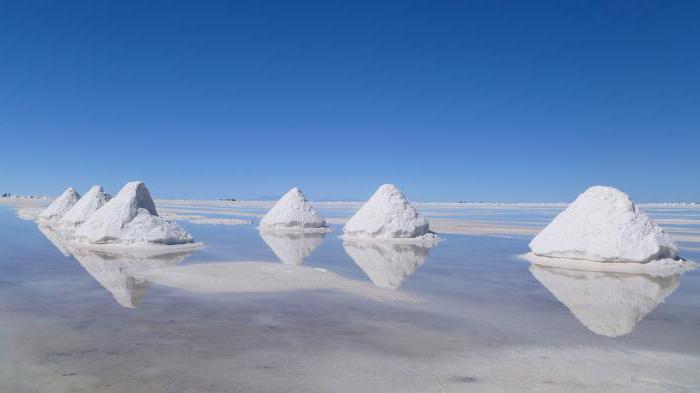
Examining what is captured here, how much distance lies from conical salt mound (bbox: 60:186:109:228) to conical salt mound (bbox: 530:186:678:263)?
21.0 meters

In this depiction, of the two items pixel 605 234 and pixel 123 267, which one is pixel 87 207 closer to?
pixel 123 267

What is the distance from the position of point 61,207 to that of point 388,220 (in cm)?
2244

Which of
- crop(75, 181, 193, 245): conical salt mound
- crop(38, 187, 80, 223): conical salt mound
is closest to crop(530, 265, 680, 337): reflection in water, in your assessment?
crop(75, 181, 193, 245): conical salt mound

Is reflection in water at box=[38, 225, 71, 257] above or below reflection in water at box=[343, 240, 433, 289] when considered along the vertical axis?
above

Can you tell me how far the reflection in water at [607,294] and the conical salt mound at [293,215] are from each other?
1605 cm

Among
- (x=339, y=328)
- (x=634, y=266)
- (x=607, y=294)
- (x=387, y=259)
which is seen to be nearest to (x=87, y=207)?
(x=387, y=259)

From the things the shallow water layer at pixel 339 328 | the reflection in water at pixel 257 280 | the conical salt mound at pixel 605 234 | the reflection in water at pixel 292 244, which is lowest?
the shallow water layer at pixel 339 328

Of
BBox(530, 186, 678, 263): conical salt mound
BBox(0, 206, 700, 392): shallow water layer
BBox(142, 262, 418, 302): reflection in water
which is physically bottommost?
BBox(0, 206, 700, 392): shallow water layer

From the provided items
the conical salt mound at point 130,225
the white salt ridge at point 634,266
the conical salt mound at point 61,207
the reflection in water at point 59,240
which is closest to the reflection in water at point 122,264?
the reflection in water at point 59,240

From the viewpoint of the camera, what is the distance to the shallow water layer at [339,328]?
5.57 meters

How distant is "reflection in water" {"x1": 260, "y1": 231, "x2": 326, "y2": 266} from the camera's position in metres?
16.4

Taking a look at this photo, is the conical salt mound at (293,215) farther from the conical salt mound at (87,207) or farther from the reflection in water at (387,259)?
the conical salt mound at (87,207)

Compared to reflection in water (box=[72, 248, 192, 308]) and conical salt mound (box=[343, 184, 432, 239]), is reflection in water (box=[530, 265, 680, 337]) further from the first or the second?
conical salt mound (box=[343, 184, 432, 239])

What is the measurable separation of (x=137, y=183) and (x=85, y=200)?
25.1ft
